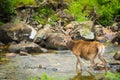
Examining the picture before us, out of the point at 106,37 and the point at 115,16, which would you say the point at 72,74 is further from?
the point at 115,16

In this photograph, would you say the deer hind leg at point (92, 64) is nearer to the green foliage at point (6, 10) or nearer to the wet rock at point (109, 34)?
the wet rock at point (109, 34)

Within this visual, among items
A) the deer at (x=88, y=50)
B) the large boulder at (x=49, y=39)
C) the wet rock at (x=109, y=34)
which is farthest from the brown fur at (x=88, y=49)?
the wet rock at (x=109, y=34)

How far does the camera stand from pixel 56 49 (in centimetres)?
2428

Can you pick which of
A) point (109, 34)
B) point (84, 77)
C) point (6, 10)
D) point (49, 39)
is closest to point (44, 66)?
point (84, 77)

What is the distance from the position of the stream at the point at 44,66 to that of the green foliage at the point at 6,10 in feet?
26.4

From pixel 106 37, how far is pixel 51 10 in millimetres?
9348

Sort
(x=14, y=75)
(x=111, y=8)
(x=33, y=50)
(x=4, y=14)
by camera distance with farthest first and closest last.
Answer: (x=111, y=8) < (x=4, y=14) < (x=33, y=50) < (x=14, y=75)

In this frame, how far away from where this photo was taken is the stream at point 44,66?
637 inches

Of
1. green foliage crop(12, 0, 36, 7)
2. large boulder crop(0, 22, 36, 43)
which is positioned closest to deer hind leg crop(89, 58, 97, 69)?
large boulder crop(0, 22, 36, 43)

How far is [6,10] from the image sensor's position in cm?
3038

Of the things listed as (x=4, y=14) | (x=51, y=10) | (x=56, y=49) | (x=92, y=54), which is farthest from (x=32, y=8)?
(x=92, y=54)

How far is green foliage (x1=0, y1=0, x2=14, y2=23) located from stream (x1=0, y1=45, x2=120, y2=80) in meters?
8.05

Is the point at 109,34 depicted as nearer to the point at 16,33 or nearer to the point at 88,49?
the point at 16,33

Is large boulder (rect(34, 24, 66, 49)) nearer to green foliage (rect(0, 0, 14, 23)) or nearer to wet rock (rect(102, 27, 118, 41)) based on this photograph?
wet rock (rect(102, 27, 118, 41))
